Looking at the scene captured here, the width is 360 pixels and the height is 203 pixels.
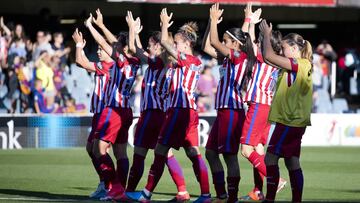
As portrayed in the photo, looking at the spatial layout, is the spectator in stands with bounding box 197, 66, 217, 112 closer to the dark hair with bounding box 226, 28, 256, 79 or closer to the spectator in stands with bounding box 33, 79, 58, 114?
the spectator in stands with bounding box 33, 79, 58, 114

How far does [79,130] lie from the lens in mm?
24906

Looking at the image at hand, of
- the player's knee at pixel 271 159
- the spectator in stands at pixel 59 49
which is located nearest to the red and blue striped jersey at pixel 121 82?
the player's knee at pixel 271 159

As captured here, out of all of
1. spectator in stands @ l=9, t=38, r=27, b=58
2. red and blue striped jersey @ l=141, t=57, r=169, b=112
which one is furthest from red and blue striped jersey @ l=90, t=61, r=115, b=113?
spectator in stands @ l=9, t=38, r=27, b=58

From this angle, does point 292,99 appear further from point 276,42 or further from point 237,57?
point 276,42

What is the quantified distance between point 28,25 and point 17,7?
675 millimetres

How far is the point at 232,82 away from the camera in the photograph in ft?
42.0

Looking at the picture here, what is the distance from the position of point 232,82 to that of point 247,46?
1.71ft

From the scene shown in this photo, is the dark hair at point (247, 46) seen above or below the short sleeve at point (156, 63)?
above

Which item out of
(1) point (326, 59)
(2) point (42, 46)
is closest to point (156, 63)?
(2) point (42, 46)

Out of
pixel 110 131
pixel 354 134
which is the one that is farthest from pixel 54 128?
pixel 110 131

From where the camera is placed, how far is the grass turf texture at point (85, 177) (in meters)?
14.6

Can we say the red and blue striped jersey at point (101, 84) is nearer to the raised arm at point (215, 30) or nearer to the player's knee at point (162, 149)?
the player's knee at point (162, 149)

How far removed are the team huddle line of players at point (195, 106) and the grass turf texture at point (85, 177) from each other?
0.84 meters

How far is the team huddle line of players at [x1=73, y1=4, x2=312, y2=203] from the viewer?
12008 mm
